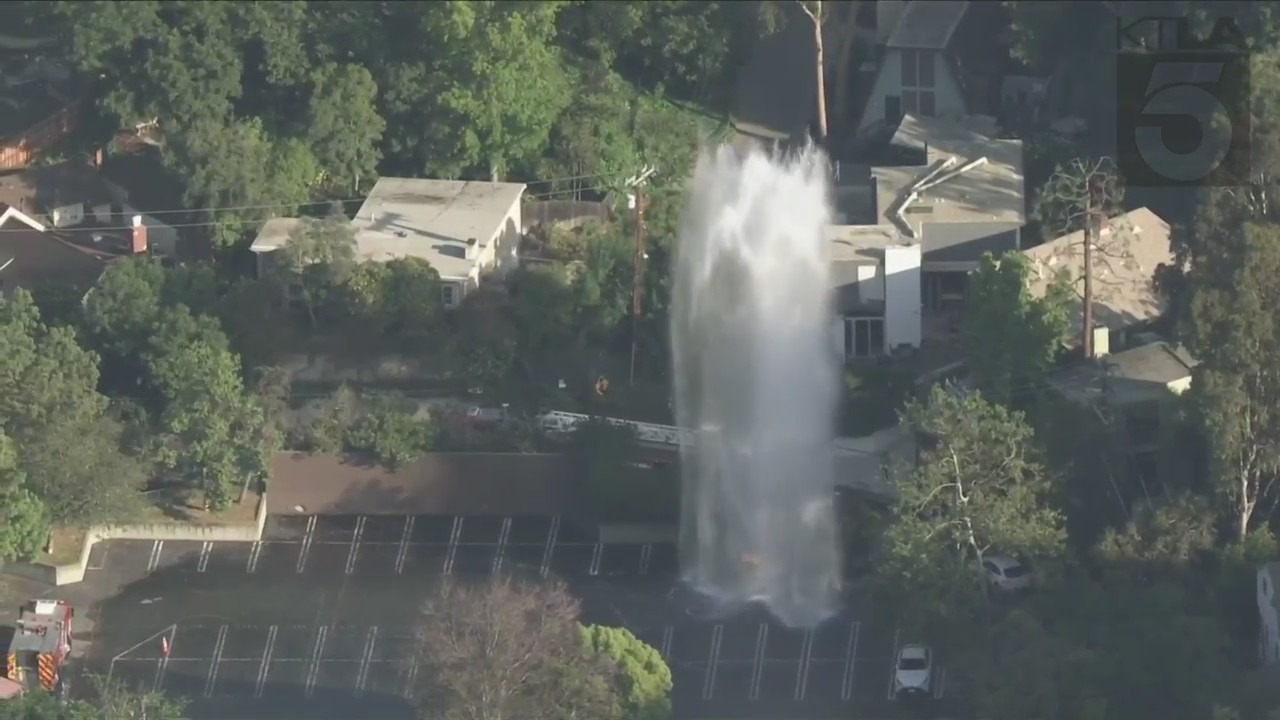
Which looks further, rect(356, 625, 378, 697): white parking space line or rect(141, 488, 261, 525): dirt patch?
rect(141, 488, 261, 525): dirt patch

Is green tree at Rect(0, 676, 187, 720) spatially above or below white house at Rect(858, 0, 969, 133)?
below

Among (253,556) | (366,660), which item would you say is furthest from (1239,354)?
(253,556)

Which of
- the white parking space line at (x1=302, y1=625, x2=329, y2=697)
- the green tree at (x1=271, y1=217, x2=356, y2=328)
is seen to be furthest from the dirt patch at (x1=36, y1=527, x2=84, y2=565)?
the green tree at (x1=271, y1=217, x2=356, y2=328)

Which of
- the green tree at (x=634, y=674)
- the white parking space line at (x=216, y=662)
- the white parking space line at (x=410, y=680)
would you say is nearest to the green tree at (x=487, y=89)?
the white parking space line at (x=216, y=662)

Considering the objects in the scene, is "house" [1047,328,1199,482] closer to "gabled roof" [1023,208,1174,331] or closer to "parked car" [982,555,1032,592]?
"gabled roof" [1023,208,1174,331]

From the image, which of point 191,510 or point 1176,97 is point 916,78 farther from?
point 191,510

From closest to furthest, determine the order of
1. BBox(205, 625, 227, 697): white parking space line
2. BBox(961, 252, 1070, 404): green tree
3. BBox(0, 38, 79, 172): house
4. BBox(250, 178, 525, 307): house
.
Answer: BBox(205, 625, 227, 697): white parking space line, BBox(961, 252, 1070, 404): green tree, BBox(250, 178, 525, 307): house, BBox(0, 38, 79, 172): house

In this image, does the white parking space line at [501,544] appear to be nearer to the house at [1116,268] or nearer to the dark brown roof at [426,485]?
the dark brown roof at [426,485]
